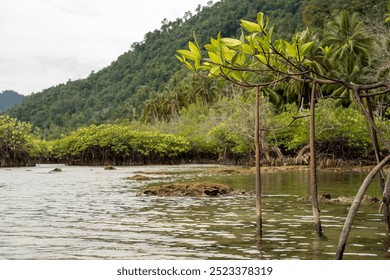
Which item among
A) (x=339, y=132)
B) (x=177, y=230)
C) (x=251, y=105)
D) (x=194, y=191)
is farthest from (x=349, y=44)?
(x=177, y=230)

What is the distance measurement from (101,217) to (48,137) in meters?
112

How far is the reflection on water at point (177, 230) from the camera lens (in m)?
10.0

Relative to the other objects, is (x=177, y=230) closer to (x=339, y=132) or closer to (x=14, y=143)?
(x=339, y=132)

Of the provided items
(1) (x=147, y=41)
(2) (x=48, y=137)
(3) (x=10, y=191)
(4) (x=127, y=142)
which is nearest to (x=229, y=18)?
(1) (x=147, y=41)

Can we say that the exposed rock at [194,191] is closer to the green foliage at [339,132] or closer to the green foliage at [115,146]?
the green foliage at [339,132]

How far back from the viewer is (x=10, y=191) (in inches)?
1012

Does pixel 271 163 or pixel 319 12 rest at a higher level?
pixel 319 12

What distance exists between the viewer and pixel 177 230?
12852 mm

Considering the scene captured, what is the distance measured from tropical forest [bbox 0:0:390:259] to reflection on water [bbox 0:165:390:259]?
529mm

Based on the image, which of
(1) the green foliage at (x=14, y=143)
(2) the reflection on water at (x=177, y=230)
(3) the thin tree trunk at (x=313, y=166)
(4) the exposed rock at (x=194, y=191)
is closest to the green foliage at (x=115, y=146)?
(1) the green foliage at (x=14, y=143)

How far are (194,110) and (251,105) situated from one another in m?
37.3

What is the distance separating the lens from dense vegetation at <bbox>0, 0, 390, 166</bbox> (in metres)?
52.8

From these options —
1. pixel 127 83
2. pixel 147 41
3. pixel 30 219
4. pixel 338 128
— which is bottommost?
pixel 30 219
